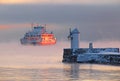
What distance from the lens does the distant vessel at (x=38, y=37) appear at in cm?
18288

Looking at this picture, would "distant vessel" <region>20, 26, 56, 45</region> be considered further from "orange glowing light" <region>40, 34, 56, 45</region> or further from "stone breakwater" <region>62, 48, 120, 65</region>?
"stone breakwater" <region>62, 48, 120, 65</region>

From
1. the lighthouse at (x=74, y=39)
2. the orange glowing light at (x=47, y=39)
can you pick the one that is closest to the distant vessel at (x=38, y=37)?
the orange glowing light at (x=47, y=39)

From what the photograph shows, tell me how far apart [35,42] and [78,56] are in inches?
4801

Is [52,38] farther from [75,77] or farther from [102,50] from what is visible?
[75,77]

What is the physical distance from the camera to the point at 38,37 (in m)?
182

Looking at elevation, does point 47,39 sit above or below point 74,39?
above

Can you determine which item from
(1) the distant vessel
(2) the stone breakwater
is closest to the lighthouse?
(2) the stone breakwater

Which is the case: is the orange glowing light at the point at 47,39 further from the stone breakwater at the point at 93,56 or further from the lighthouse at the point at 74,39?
the stone breakwater at the point at 93,56

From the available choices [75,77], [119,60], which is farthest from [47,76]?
[119,60]

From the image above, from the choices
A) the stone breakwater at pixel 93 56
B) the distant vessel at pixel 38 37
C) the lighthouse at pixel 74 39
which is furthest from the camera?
the distant vessel at pixel 38 37

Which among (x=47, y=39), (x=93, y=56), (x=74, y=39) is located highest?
(x=47, y=39)

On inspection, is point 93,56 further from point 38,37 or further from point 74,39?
point 38,37

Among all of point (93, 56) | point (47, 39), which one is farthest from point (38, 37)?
point (93, 56)

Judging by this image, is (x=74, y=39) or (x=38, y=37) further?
(x=38, y=37)
